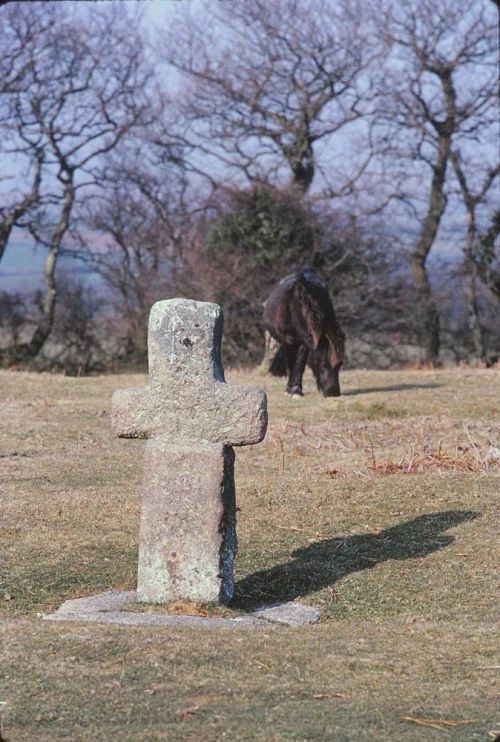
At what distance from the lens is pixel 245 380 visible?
Result: 1909 centimetres

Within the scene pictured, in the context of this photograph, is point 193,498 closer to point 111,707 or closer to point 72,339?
point 111,707

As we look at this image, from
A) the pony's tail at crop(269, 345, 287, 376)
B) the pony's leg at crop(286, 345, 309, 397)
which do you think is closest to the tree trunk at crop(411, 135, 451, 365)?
the pony's tail at crop(269, 345, 287, 376)

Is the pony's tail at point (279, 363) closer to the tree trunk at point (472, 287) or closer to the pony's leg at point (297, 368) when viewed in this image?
the pony's leg at point (297, 368)

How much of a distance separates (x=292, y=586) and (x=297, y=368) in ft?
29.8

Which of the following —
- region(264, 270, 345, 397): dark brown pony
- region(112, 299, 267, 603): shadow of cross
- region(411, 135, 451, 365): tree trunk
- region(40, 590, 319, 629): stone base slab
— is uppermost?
region(411, 135, 451, 365): tree trunk

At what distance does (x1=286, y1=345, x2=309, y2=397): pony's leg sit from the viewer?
1634 cm

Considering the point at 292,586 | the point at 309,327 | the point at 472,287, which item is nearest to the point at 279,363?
the point at 309,327

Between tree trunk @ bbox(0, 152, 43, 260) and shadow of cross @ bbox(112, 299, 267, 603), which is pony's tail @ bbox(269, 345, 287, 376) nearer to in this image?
shadow of cross @ bbox(112, 299, 267, 603)

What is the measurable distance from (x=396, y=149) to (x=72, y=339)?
30.2 feet

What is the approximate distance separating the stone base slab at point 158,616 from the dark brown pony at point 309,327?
345 inches

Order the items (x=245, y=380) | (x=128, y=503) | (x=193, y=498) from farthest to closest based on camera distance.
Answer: (x=245, y=380) → (x=128, y=503) → (x=193, y=498)

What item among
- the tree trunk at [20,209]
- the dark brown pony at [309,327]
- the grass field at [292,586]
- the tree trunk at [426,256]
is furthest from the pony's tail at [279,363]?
the tree trunk at [20,209]

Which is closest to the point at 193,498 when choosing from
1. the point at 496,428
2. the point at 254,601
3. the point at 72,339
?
the point at 254,601

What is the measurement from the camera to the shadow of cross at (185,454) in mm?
6879
